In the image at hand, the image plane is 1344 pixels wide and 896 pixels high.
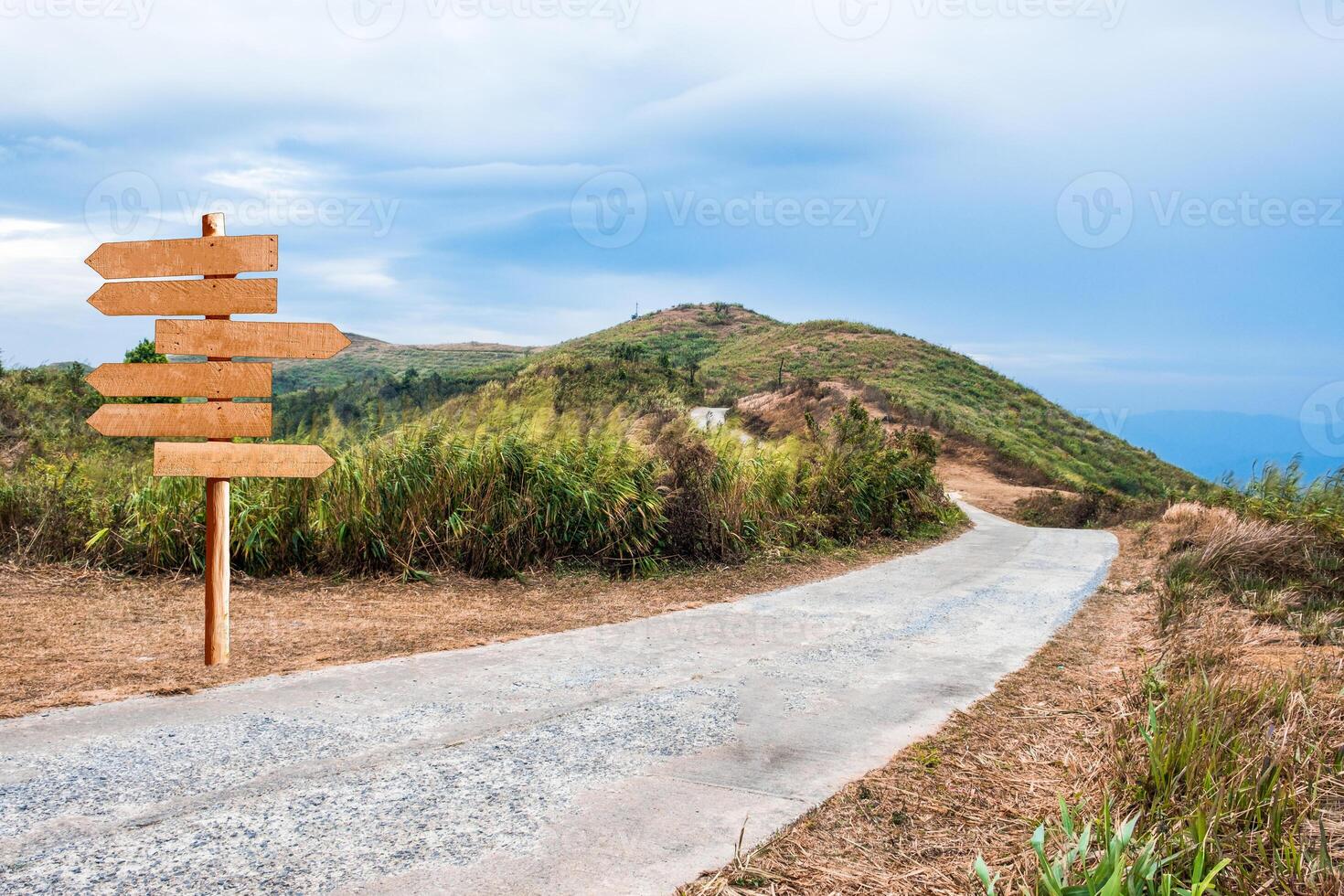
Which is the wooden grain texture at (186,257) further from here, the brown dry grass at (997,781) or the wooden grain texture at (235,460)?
the brown dry grass at (997,781)

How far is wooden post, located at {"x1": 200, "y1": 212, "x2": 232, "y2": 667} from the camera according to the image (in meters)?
5.46

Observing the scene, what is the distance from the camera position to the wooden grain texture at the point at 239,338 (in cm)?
560

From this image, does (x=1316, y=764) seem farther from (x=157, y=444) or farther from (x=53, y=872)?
(x=157, y=444)

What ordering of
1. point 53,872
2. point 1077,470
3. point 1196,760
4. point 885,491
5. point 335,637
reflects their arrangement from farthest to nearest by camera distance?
point 1077,470, point 885,491, point 335,637, point 1196,760, point 53,872

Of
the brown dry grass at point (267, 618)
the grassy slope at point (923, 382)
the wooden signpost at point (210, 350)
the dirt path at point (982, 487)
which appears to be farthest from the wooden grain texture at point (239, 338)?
the grassy slope at point (923, 382)

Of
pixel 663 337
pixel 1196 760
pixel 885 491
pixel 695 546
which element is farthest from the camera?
pixel 663 337

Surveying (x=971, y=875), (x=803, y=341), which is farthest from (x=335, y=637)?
(x=803, y=341)

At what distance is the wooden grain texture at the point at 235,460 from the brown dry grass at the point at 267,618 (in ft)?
3.78

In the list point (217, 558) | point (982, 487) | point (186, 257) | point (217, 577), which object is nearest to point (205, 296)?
point (186, 257)

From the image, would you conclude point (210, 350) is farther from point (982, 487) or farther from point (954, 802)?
point (982, 487)

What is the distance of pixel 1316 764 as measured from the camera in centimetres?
323

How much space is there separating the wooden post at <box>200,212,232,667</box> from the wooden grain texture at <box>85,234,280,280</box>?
0.10 m

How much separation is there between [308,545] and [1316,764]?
25.1ft

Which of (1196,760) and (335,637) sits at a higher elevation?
(1196,760)
